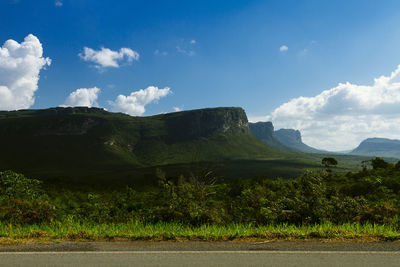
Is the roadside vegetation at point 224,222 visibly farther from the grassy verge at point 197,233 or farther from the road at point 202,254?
the road at point 202,254

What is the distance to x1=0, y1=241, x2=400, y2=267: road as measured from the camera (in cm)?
533

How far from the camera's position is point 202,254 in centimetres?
574

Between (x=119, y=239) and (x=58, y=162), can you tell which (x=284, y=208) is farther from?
(x=58, y=162)

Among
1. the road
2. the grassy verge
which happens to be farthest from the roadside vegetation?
the road

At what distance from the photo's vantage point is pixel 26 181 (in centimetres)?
1446

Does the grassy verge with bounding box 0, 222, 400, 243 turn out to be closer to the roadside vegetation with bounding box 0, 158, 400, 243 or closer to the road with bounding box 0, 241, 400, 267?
the roadside vegetation with bounding box 0, 158, 400, 243

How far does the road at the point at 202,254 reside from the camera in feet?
17.5

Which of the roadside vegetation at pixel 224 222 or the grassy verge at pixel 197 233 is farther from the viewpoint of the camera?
the roadside vegetation at pixel 224 222

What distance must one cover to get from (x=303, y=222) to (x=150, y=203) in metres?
7.64

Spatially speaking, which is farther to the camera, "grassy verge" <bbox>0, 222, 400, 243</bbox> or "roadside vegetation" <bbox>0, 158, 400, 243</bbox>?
"roadside vegetation" <bbox>0, 158, 400, 243</bbox>

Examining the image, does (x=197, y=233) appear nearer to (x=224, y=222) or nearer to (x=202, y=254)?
(x=202, y=254)

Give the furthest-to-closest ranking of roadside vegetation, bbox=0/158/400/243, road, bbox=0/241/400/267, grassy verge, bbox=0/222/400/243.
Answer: roadside vegetation, bbox=0/158/400/243, grassy verge, bbox=0/222/400/243, road, bbox=0/241/400/267

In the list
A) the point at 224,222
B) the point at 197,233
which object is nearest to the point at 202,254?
the point at 197,233

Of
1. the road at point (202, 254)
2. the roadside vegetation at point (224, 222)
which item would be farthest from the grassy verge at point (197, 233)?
the road at point (202, 254)
